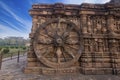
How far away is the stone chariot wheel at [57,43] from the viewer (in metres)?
6.59

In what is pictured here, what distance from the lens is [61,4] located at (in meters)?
6.96

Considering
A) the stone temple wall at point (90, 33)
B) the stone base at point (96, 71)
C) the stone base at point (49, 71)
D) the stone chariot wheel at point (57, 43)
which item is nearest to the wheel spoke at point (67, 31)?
the stone chariot wheel at point (57, 43)

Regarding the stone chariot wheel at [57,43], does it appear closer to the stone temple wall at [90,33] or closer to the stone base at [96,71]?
the stone temple wall at [90,33]

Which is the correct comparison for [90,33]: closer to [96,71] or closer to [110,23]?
[110,23]

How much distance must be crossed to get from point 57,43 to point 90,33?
79.5 inches

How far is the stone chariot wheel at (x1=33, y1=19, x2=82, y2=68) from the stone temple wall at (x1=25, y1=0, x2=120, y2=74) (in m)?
0.23

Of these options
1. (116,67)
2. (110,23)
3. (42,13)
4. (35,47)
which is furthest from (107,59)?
(42,13)

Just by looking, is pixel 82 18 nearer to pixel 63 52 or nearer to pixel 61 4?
pixel 61 4

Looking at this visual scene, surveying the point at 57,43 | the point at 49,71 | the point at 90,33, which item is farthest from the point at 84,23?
the point at 49,71

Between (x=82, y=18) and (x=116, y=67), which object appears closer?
(x=116, y=67)

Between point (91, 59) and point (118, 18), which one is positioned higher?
point (118, 18)

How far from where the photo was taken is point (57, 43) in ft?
21.6

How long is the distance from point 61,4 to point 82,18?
4.88 ft

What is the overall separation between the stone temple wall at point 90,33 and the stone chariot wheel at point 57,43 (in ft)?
0.75
